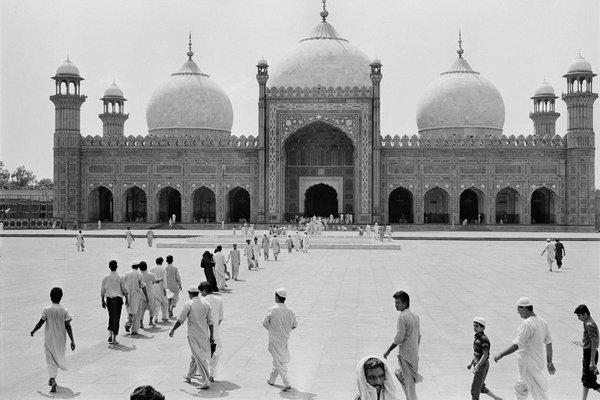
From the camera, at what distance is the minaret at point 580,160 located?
1222 inches

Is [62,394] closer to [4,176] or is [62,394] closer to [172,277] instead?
[172,277]

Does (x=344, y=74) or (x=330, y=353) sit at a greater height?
(x=344, y=74)

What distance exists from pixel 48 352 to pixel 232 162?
2643 cm

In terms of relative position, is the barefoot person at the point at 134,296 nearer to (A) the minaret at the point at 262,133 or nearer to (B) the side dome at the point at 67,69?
(A) the minaret at the point at 262,133

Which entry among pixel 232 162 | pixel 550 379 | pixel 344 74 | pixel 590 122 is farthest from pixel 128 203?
pixel 550 379

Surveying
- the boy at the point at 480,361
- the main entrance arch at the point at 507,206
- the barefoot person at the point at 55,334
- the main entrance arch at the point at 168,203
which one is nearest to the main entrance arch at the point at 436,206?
the main entrance arch at the point at 507,206

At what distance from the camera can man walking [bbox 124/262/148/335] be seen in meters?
7.17

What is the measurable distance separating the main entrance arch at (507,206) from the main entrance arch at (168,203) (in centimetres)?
1513

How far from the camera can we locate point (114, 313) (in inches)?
267

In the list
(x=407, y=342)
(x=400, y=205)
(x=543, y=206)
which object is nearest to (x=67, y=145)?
(x=400, y=205)

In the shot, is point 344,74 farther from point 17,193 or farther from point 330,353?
point 330,353

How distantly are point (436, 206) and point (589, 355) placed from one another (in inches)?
1129

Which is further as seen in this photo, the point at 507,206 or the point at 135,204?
the point at 135,204

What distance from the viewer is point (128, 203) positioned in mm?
34375
